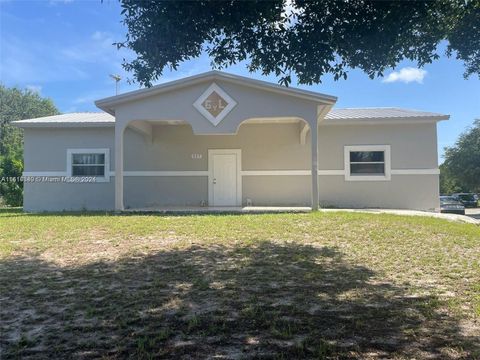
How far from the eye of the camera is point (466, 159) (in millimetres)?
33656

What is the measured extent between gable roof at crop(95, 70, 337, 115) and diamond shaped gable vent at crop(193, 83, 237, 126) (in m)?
0.39

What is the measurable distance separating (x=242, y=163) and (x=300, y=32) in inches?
435

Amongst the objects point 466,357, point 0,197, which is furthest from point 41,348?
point 0,197

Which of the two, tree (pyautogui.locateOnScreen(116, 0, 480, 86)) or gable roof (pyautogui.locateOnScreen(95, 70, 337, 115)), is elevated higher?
gable roof (pyautogui.locateOnScreen(95, 70, 337, 115))

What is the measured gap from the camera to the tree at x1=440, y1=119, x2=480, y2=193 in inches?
1308

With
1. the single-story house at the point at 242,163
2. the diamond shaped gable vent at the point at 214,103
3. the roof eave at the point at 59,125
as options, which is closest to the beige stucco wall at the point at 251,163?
the single-story house at the point at 242,163

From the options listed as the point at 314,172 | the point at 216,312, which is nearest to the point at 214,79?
the point at 314,172

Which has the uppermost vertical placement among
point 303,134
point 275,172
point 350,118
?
point 350,118

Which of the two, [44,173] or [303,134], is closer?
[303,134]

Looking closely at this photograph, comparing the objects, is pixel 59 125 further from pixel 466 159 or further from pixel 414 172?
pixel 466 159

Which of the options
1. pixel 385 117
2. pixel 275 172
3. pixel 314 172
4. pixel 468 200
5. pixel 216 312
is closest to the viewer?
pixel 216 312

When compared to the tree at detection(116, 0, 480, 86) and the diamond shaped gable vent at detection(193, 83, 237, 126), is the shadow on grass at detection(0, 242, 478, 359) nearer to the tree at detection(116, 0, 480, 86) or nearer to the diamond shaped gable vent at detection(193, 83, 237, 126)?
the tree at detection(116, 0, 480, 86)

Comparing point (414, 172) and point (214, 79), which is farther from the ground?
point (214, 79)

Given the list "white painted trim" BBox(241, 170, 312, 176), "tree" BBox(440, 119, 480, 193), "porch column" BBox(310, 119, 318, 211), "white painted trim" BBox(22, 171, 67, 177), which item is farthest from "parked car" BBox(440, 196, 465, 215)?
"white painted trim" BBox(22, 171, 67, 177)
